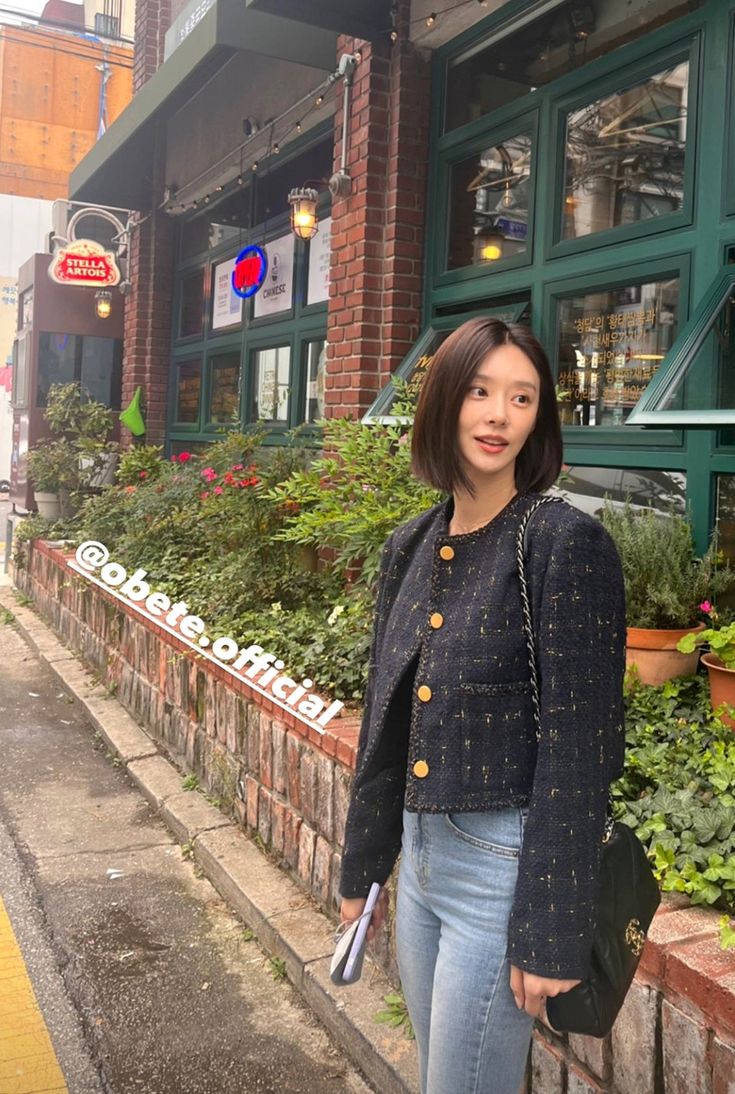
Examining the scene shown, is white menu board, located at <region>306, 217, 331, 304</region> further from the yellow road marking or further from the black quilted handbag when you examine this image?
the black quilted handbag

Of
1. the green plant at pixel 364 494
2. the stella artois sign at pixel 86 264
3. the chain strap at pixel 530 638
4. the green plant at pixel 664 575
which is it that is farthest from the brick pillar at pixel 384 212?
the stella artois sign at pixel 86 264

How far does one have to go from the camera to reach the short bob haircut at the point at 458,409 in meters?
1.81

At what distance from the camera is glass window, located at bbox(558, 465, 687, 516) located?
4578 mm

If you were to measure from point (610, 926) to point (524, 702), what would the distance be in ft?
1.29

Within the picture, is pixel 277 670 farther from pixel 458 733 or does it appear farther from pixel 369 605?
pixel 458 733

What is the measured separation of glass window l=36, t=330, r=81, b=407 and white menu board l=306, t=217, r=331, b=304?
6.49 meters

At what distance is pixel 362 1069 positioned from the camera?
2988mm

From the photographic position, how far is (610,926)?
162 centimetres

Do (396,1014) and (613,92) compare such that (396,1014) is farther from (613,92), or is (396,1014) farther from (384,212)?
(384,212)

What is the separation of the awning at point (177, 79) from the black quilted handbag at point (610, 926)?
6.37 meters

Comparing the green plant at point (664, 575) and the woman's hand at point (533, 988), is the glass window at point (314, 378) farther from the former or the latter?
the woman's hand at point (533, 988)

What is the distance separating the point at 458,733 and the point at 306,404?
7220 millimetres

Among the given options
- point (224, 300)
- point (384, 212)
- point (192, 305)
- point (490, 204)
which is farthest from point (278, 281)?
point (490, 204)

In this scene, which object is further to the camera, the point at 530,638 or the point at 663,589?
the point at 663,589
